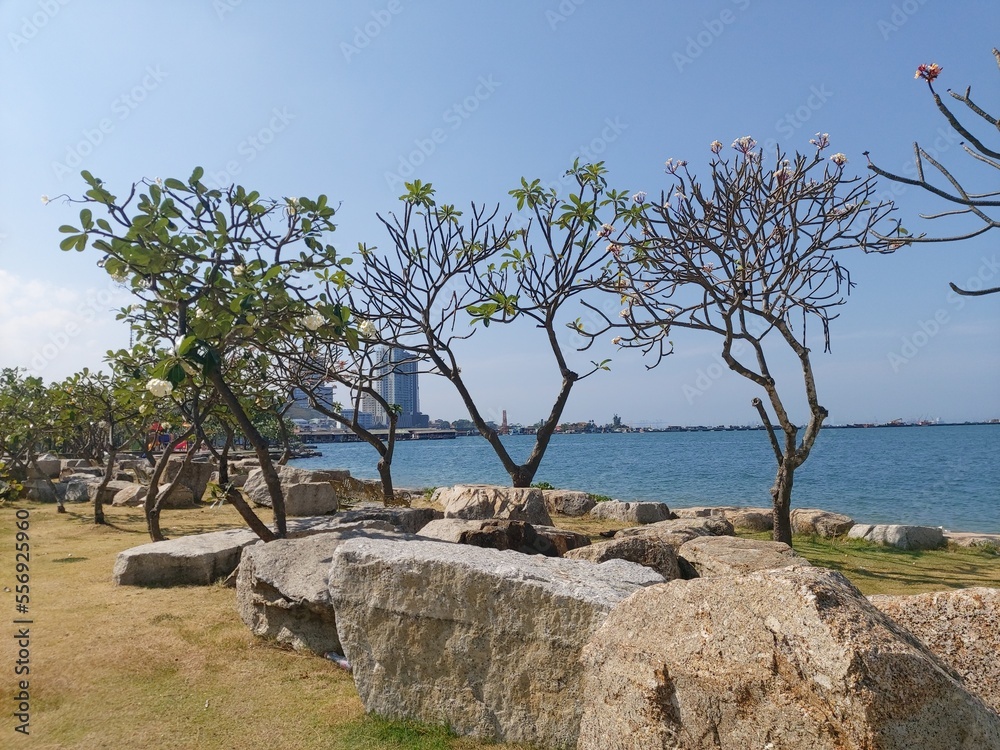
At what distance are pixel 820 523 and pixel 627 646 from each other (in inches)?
453

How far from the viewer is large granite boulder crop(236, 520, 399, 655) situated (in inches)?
206

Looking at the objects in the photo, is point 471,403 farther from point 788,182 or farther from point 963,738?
point 963,738

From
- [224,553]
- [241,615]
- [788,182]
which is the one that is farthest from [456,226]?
[241,615]

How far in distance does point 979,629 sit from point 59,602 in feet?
23.7

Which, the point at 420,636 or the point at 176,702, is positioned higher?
the point at 420,636

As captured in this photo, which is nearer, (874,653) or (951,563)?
(874,653)

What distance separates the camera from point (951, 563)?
9.85 meters

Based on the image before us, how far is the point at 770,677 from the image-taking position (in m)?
2.53

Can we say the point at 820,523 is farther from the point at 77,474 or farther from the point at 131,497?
the point at 77,474

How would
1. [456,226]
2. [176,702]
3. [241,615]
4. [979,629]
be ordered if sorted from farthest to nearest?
[456,226] → [241,615] → [176,702] → [979,629]

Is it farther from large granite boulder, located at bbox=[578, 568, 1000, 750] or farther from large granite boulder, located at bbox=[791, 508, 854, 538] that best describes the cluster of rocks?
large granite boulder, located at bbox=[791, 508, 854, 538]

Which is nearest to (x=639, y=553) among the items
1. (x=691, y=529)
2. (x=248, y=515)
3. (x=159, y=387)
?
(x=691, y=529)

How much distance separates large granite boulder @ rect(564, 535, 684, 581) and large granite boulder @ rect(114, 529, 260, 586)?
3694 mm

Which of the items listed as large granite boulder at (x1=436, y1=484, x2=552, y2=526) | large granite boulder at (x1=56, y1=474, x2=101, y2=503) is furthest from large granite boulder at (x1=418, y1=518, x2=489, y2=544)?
large granite boulder at (x1=56, y1=474, x2=101, y2=503)
